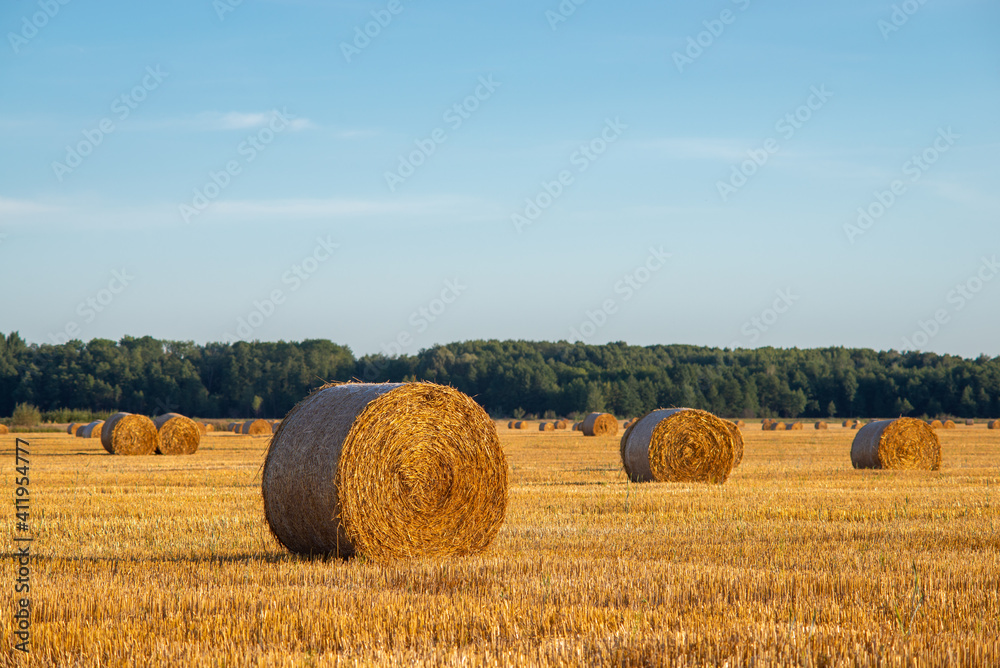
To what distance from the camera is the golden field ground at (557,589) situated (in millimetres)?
5398

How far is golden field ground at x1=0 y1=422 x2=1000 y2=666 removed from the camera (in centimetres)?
540

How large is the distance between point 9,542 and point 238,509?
3432mm

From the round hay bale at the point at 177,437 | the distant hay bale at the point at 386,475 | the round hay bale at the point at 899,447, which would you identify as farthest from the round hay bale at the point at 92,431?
the distant hay bale at the point at 386,475

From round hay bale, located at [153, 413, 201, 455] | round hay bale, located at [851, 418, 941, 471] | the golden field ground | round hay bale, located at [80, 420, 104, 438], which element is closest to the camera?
the golden field ground

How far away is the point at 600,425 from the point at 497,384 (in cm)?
4258

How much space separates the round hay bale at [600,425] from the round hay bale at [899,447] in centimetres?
2209

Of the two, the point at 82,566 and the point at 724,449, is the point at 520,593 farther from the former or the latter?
the point at 724,449

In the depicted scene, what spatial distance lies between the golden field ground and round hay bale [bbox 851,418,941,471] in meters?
7.51

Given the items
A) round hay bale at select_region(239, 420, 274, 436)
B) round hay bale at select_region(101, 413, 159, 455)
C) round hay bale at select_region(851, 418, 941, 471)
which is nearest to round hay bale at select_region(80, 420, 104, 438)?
round hay bale at select_region(239, 420, 274, 436)

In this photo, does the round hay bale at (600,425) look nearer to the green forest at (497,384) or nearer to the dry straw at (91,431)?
the dry straw at (91,431)

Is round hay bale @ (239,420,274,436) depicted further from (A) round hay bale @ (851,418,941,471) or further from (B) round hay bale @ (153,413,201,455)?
(A) round hay bale @ (851,418,941,471)

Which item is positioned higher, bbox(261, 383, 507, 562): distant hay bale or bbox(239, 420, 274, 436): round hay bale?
bbox(261, 383, 507, 562): distant hay bale

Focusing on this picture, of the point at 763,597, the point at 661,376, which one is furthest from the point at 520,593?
the point at 661,376

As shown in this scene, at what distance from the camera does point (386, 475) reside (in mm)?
9461
